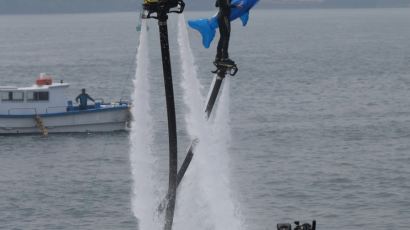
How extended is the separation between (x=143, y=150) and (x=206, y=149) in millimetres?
1969

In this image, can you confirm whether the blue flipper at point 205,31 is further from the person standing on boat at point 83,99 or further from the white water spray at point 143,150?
the person standing on boat at point 83,99

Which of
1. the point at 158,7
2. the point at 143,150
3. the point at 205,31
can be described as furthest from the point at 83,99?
the point at 158,7

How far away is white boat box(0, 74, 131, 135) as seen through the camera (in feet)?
322

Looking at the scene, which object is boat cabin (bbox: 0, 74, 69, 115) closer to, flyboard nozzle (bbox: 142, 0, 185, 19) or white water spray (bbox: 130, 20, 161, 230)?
white water spray (bbox: 130, 20, 161, 230)

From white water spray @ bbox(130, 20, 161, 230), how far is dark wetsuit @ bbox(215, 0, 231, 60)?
1.88 m

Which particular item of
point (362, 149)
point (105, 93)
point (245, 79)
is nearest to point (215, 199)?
point (362, 149)

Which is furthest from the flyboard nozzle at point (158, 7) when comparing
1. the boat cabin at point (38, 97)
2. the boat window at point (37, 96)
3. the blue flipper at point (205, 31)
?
the boat window at point (37, 96)

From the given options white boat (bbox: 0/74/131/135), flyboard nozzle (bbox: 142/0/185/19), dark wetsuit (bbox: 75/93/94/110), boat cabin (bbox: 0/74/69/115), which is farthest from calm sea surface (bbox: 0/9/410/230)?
flyboard nozzle (bbox: 142/0/185/19)

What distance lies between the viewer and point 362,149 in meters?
95.7

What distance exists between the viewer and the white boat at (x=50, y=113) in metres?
98.2

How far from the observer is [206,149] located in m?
20.3

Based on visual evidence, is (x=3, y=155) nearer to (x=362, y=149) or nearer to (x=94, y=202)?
(x=94, y=202)

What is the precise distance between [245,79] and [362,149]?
70962 mm

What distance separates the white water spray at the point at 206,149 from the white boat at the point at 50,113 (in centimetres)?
7651
